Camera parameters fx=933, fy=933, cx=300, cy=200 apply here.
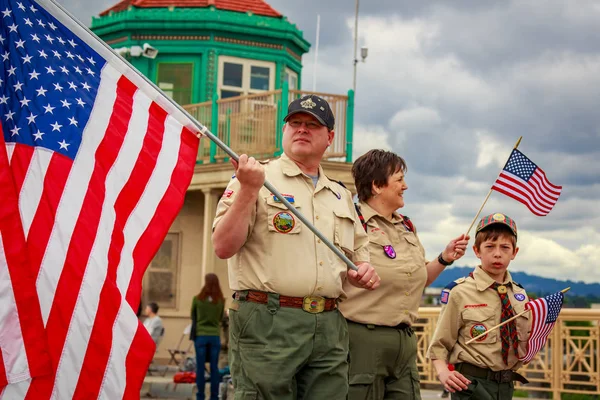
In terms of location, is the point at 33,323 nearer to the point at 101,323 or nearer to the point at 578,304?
the point at 101,323

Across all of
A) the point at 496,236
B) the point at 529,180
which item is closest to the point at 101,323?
Result: the point at 496,236

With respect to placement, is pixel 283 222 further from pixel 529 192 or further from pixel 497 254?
pixel 529 192

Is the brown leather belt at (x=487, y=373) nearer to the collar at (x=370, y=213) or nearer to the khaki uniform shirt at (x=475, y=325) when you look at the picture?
the khaki uniform shirt at (x=475, y=325)

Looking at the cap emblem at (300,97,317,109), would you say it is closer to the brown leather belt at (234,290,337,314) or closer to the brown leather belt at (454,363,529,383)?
the brown leather belt at (234,290,337,314)

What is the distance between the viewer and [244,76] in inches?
887

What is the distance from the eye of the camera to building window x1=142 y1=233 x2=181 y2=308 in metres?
22.6

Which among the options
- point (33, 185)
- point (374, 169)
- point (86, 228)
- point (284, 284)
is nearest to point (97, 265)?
point (86, 228)

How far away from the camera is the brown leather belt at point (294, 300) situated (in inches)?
190

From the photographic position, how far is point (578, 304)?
1302 centimetres

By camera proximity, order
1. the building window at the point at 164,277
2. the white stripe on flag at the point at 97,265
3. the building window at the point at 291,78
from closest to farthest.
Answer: the white stripe on flag at the point at 97,265, the building window at the point at 164,277, the building window at the point at 291,78

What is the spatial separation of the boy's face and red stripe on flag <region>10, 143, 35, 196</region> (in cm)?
326

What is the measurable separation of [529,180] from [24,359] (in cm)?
432

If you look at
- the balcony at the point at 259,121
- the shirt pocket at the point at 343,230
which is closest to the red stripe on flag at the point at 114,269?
the shirt pocket at the point at 343,230

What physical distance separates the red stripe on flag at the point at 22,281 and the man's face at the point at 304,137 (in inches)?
60.5
